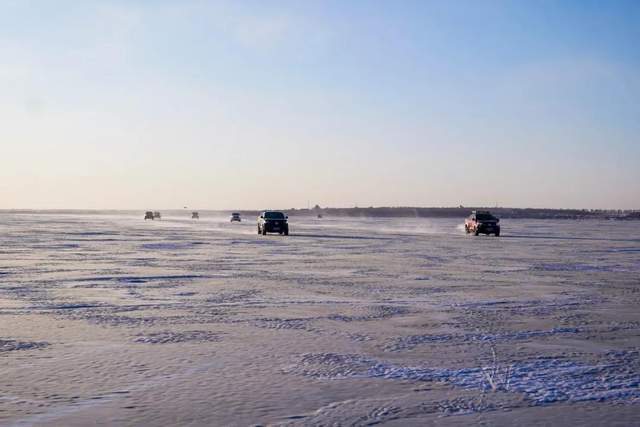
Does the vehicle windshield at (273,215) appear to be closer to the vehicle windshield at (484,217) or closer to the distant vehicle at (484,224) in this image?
the distant vehicle at (484,224)

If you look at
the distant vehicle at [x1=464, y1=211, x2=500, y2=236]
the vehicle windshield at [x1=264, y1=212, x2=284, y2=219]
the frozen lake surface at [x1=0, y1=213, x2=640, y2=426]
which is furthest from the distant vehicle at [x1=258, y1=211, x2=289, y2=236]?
the frozen lake surface at [x1=0, y1=213, x2=640, y2=426]

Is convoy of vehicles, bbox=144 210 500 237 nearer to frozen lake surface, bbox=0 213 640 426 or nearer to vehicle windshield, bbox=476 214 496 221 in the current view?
vehicle windshield, bbox=476 214 496 221

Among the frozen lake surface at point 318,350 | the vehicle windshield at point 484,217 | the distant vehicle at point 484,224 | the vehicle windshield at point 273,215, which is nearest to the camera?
the frozen lake surface at point 318,350

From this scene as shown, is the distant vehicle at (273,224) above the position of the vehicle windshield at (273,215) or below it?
below

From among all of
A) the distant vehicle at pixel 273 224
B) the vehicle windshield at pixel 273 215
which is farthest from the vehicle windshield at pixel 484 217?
the vehicle windshield at pixel 273 215

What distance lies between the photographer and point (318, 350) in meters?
7.75

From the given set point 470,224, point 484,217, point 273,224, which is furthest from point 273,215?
point 484,217

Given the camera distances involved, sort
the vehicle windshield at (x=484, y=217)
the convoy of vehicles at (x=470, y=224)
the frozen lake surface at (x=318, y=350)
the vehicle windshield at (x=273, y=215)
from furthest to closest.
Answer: the vehicle windshield at (x=273, y=215) < the vehicle windshield at (x=484, y=217) < the convoy of vehicles at (x=470, y=224) < the frozen lake surface at (x=318, y=350)

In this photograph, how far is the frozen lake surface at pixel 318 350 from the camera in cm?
541

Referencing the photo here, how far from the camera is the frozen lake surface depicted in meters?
5.41

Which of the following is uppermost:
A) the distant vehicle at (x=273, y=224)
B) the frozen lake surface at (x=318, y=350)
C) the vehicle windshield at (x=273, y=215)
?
the vehicle windshield at (x=273, y=215)

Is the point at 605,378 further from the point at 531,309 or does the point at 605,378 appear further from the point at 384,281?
the point at 384,281

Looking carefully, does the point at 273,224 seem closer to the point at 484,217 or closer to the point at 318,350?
the point at 484,217

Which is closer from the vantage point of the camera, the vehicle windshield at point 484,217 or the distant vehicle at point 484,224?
the distant vehicle at point 484,224
